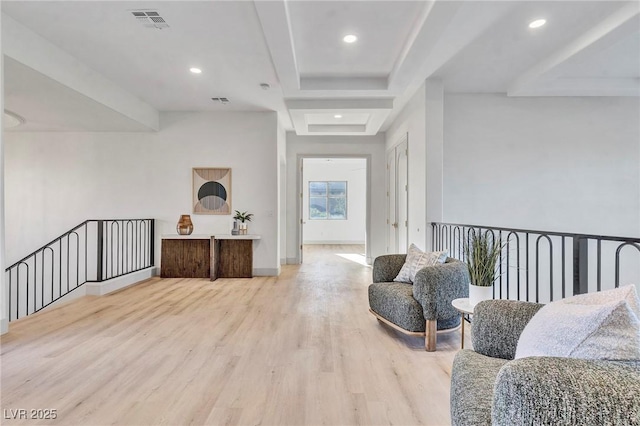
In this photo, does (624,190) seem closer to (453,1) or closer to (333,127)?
(453,1)

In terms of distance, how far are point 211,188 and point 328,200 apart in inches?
241

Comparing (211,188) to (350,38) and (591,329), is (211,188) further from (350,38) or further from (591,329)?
(591,329)

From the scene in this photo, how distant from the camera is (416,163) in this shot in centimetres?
486

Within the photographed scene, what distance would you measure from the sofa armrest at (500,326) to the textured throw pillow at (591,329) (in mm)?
307

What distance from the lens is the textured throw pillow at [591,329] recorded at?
0.94 metres

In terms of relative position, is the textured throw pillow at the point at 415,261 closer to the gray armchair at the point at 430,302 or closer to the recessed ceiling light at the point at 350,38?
the gray armchair at the point at 430,302

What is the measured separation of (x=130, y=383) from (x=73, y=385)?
0.35 m

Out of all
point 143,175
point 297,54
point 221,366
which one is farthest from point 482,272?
point 143,175

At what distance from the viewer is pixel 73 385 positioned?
6.85 ft

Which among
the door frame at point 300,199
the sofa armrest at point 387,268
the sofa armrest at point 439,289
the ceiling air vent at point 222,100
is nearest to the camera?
the sofa armrest at point 439,289

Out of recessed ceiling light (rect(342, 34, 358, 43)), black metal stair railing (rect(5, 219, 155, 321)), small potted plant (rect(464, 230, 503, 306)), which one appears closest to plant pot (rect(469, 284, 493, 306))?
small potted plant (rect(464, 230, 503, 306))

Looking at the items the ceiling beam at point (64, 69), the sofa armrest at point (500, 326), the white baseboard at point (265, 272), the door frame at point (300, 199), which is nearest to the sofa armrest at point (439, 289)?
the sofa armrest at point (500, 326)

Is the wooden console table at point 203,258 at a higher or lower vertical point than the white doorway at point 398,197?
lower

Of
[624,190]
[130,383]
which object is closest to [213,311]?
[130,383]
